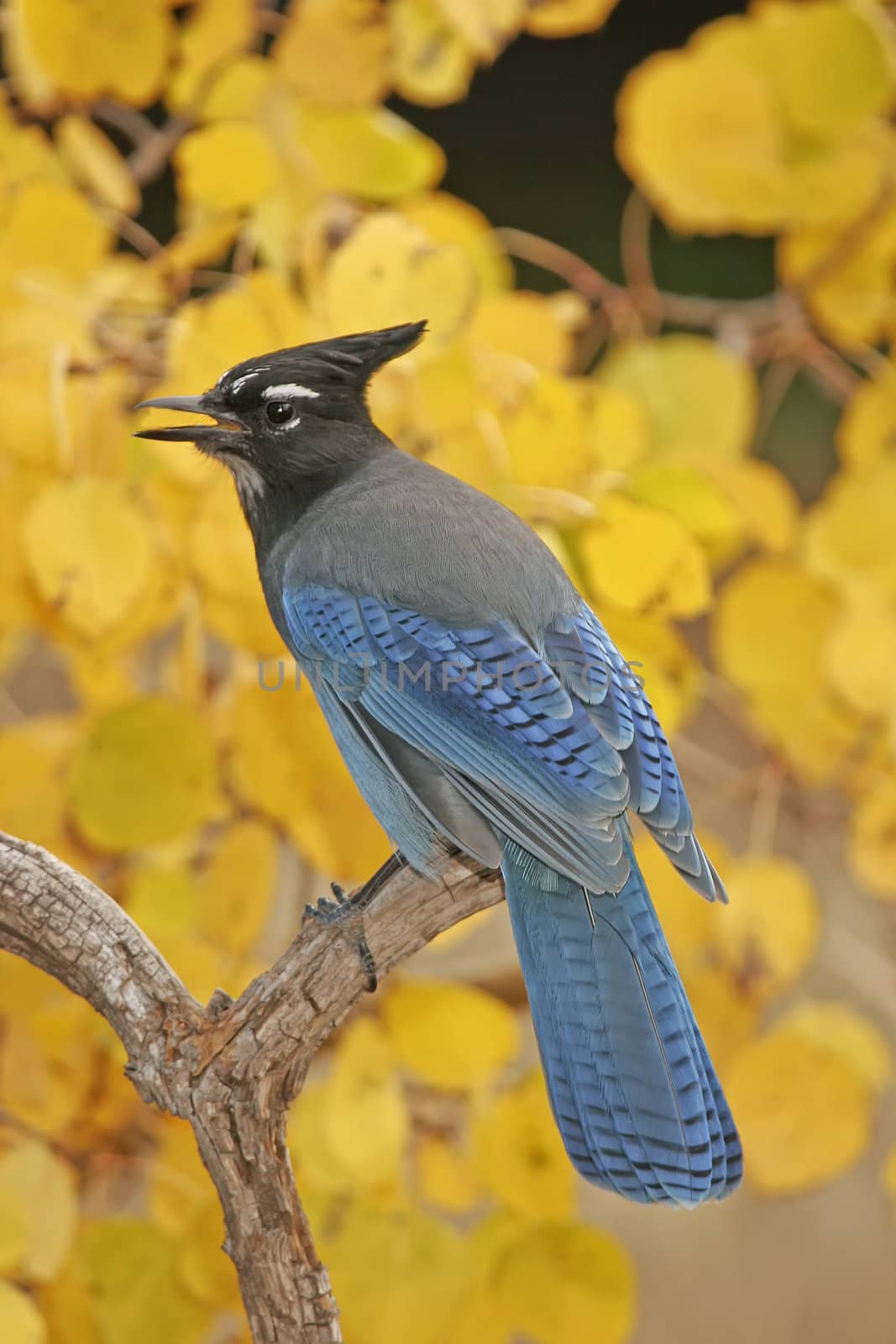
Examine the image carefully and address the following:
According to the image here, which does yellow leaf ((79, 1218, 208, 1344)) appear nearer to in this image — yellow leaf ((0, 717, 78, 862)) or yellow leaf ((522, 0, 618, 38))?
yellow leaf ((0, 717, 78, 862))

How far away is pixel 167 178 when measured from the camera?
5184 mm

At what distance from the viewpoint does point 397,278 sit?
1.71 m

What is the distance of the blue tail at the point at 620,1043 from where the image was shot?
5.25ft

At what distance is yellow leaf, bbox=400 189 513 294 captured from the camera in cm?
204

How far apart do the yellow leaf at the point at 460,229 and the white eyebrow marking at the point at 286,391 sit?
24 centimetres

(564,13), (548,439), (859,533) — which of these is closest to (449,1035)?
(548,439)

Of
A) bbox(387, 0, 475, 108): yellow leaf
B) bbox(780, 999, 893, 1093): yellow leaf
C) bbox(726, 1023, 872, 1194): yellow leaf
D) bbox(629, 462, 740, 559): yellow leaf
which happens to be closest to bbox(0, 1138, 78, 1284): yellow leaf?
bbox(726, 1023, 872, 1194): yellow leaf

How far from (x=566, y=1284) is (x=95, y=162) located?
4.70 feet

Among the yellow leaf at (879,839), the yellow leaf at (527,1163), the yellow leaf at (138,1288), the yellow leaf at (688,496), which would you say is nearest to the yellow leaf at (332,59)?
the yellow leaf at (688,496)

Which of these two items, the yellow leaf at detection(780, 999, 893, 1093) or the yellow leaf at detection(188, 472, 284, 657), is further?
the yellow leaf at detection(780, 999, 893, 1093)

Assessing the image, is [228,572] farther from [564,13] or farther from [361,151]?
[564,13]

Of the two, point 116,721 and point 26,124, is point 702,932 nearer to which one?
point 116,721

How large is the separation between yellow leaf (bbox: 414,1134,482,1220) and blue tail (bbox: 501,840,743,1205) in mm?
333

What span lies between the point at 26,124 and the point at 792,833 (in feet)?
11.2
